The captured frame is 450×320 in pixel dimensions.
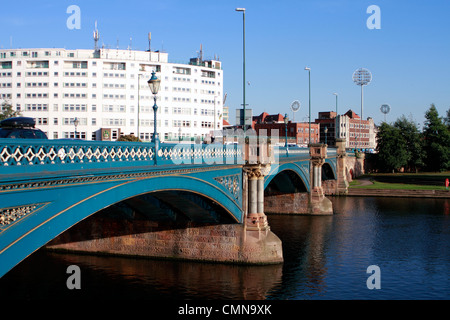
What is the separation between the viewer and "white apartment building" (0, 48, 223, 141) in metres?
83.1

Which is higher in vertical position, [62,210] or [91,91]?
[91,91]

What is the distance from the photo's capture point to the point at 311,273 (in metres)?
28.2

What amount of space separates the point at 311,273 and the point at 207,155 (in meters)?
8.69

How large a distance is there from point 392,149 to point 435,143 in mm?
7907

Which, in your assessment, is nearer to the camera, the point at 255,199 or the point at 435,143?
the point at 255,199

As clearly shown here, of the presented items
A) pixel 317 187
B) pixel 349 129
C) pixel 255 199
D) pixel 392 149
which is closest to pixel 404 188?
pixel 317 187

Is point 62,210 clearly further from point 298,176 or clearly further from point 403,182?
point 403,182

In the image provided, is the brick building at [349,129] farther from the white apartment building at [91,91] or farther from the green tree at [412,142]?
the white apartment building at [91,91]

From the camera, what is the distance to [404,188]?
71.6m

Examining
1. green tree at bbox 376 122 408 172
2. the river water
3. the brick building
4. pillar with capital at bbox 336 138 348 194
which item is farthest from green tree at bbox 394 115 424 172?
the river water

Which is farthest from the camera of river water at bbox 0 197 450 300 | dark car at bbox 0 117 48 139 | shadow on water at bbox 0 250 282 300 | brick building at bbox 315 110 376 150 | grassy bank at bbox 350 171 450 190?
brick building at bbox 315 110 376 150

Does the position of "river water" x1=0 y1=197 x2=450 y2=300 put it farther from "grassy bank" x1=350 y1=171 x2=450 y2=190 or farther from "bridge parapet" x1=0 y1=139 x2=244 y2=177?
"grassy bank" x1=350 y1=171 x2=450 y2=190

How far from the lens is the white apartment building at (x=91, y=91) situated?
273ft

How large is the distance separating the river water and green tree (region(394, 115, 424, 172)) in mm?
61748
